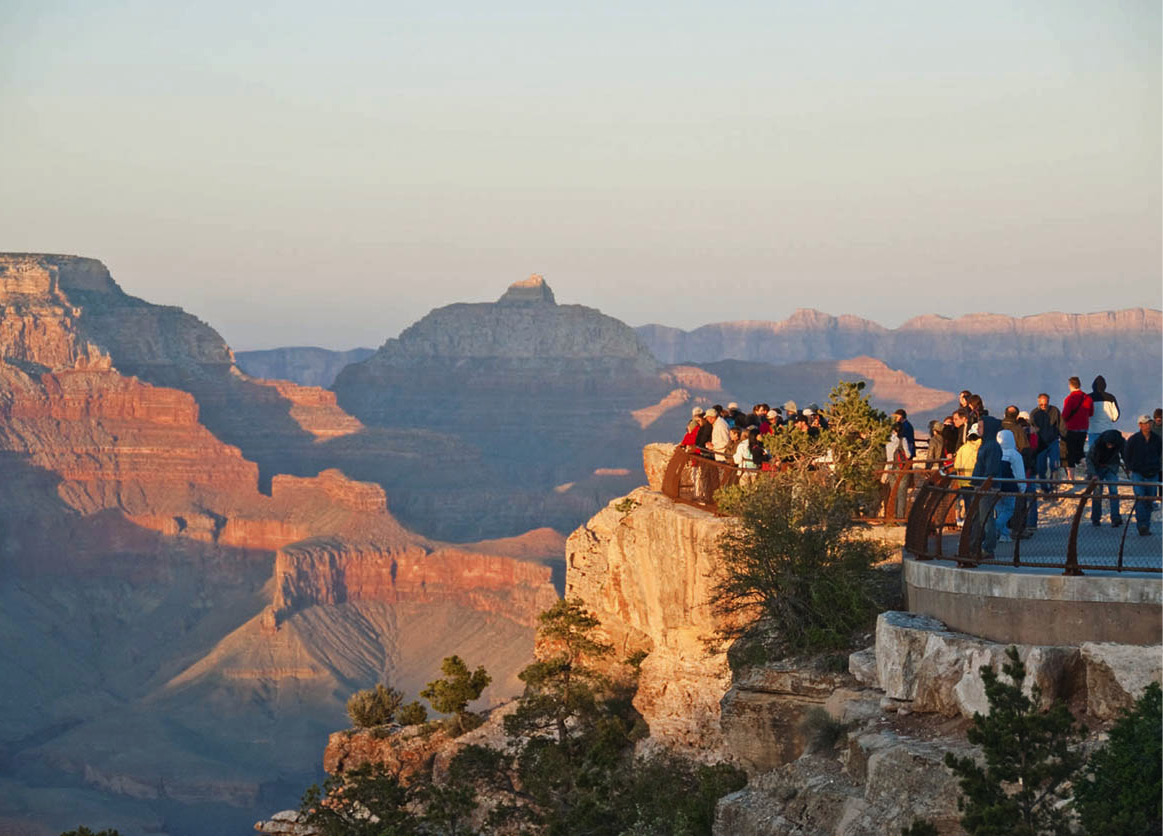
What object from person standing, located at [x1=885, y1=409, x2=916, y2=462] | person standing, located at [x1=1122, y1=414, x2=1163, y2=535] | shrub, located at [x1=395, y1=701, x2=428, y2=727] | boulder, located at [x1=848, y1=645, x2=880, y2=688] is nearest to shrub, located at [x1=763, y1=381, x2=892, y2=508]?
person standing, located at [x1=885, y1=409, x2=916, y2=462]

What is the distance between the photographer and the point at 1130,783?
15070mm

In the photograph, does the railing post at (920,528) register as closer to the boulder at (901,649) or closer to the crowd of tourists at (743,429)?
the boulder at (901,649)

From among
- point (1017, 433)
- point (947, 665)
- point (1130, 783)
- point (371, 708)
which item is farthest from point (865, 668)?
point (371, 708)

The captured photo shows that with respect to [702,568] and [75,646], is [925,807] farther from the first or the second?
[75,646]

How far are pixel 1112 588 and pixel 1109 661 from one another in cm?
85

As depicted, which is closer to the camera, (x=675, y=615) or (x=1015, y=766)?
(x=1015, y=766)

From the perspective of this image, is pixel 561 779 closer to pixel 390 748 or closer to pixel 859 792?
pixel 859 792

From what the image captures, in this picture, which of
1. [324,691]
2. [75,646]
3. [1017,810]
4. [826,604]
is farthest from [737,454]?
[75,646]

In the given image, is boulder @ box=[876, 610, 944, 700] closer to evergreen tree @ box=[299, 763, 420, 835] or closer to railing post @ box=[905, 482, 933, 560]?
railing post @ box=[905, 482, 933, 560]

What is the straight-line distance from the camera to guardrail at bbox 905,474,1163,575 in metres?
17.8

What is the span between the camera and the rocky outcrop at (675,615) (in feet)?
98.8

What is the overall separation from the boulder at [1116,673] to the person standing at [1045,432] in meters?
9.90

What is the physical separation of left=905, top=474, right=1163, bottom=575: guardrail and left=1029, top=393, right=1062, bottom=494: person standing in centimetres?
359

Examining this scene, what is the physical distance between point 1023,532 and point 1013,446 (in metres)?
1.67
